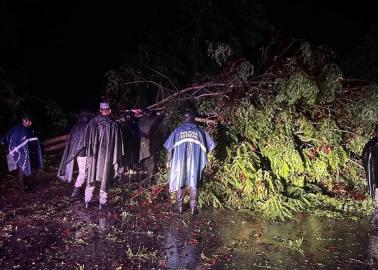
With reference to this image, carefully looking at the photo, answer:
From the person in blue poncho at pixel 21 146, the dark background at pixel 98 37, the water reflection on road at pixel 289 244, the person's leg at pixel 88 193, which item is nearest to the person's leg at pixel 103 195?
the person's leg at pixel 88 193

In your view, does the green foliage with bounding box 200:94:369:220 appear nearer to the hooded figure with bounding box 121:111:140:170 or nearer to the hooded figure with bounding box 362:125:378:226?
the hooded figure with bounding box 362:125:378:226

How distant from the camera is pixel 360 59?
12.7m

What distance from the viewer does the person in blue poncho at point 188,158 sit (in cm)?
768

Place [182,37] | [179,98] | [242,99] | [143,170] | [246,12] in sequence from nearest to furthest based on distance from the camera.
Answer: [242,99], [179,98], [143,170], [182,37], [246,12]

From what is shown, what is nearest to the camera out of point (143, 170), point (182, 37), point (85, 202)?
point (85, 202)

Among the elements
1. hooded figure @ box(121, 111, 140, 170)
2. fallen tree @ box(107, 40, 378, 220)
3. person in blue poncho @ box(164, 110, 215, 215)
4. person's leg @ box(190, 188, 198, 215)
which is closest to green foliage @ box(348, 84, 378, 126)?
fallen tree @ box(107, 40, 378, 220)

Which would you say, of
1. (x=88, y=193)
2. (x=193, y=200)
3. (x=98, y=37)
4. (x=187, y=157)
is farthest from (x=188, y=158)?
(x=98, y=37)

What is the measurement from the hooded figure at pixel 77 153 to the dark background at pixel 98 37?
A: 2.97 m

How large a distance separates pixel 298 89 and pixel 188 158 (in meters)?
2.61

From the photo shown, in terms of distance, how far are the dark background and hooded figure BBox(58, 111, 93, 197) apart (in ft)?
9.76

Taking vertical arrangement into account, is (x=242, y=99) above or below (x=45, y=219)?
above

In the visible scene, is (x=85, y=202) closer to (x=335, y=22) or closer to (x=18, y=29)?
(x=18, y=29)

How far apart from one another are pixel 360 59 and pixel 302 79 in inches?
→ 210

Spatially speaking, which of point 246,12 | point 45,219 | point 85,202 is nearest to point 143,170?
point 85,202
